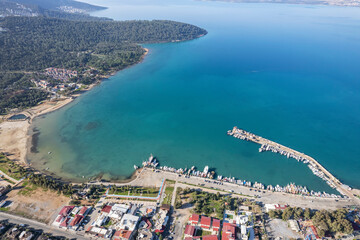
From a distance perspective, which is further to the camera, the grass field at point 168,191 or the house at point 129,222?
the grass field at point 168,191

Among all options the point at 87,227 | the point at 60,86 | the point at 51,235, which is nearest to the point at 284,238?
the point at 87,227

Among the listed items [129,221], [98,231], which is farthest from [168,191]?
[98,231]

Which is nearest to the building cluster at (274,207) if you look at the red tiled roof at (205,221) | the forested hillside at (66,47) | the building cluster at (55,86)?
the red tiled roof at (205,221)

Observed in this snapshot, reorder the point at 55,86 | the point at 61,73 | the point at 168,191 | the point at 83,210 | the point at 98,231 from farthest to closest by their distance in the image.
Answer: the point at 61,73 → the point at 55,86 → the point at 168,191 → the point at 83,210 → the point at 98,231

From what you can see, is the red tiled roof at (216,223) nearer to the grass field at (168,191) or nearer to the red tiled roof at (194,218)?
the red tiled roof at (194,218)

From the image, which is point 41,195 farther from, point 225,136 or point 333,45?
point 333,45

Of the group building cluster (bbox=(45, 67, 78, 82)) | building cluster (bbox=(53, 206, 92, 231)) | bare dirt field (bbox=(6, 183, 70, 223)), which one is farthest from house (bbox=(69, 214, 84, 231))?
building cluster (bbox=(45, 67, 78, 82))

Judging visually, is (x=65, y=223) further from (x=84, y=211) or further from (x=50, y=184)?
(x=50, y=184)
